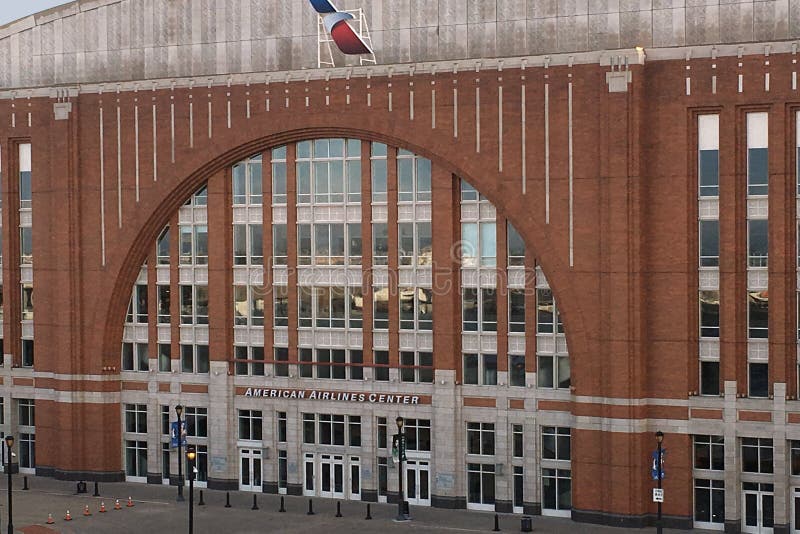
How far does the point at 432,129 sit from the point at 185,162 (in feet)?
43.1

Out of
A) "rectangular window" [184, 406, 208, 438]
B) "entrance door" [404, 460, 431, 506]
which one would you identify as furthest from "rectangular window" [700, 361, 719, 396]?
"rectangular window" [184, 406, 208, 438]

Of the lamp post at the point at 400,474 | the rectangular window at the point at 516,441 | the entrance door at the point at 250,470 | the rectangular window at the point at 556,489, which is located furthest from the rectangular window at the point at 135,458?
the rectangular window at the point at 556,489

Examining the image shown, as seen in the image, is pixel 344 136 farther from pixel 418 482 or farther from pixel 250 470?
pixel 250 470

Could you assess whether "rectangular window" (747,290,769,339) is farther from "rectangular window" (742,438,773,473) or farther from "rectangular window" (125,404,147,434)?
"rectangular window" (125,404,147,434)

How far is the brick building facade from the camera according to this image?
55.1 meters

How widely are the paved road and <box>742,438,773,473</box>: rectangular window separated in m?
5.45

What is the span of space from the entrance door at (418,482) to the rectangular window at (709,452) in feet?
41.8

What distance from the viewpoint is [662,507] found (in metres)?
56.1

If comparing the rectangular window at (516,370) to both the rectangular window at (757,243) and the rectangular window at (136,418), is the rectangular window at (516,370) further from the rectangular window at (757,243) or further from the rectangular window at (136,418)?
the rectangular window at (136,418)

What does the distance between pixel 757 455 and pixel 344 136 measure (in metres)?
23.8

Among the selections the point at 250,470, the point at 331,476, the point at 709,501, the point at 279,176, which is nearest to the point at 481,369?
the point at 331,476

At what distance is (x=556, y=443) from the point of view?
59031mm

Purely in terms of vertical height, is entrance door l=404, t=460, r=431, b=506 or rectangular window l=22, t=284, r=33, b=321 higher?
rectangular window l=22, t=284, r=33, b=321

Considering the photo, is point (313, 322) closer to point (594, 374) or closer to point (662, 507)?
point (594, 374)
